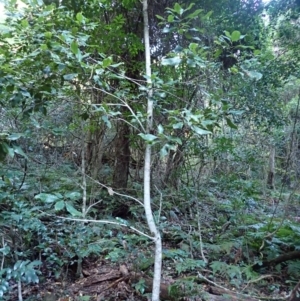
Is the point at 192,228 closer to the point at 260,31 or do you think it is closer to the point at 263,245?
the point at 263,245

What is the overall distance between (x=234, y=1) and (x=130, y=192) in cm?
319

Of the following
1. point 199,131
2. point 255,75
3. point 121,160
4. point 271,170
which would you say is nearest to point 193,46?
point 255,75

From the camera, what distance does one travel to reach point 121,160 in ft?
16.1

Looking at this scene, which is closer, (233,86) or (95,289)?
(95,289)

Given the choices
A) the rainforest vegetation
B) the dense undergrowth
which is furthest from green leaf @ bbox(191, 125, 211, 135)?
the dense undergrowth

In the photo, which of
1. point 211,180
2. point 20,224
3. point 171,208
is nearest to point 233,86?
point 211,180

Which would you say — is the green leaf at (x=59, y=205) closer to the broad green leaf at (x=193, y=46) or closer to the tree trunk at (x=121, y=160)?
the broad green leaf at (x=193, y=46)

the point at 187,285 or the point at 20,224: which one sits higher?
the point at 20,224

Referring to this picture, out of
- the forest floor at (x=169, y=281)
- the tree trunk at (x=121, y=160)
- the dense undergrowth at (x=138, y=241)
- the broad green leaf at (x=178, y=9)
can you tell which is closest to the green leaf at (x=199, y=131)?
the broad green leaf at (x=178, y=9)

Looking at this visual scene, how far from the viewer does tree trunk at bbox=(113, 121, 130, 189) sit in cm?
481

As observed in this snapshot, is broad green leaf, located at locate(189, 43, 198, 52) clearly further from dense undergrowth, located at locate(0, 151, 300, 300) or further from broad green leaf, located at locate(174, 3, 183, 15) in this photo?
dense undergrowth, located at locate(0, 151, 300, 300)

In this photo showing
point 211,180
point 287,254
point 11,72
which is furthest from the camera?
point 211,180

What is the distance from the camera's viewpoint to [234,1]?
4.84 m

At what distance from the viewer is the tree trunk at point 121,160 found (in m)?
4.81
